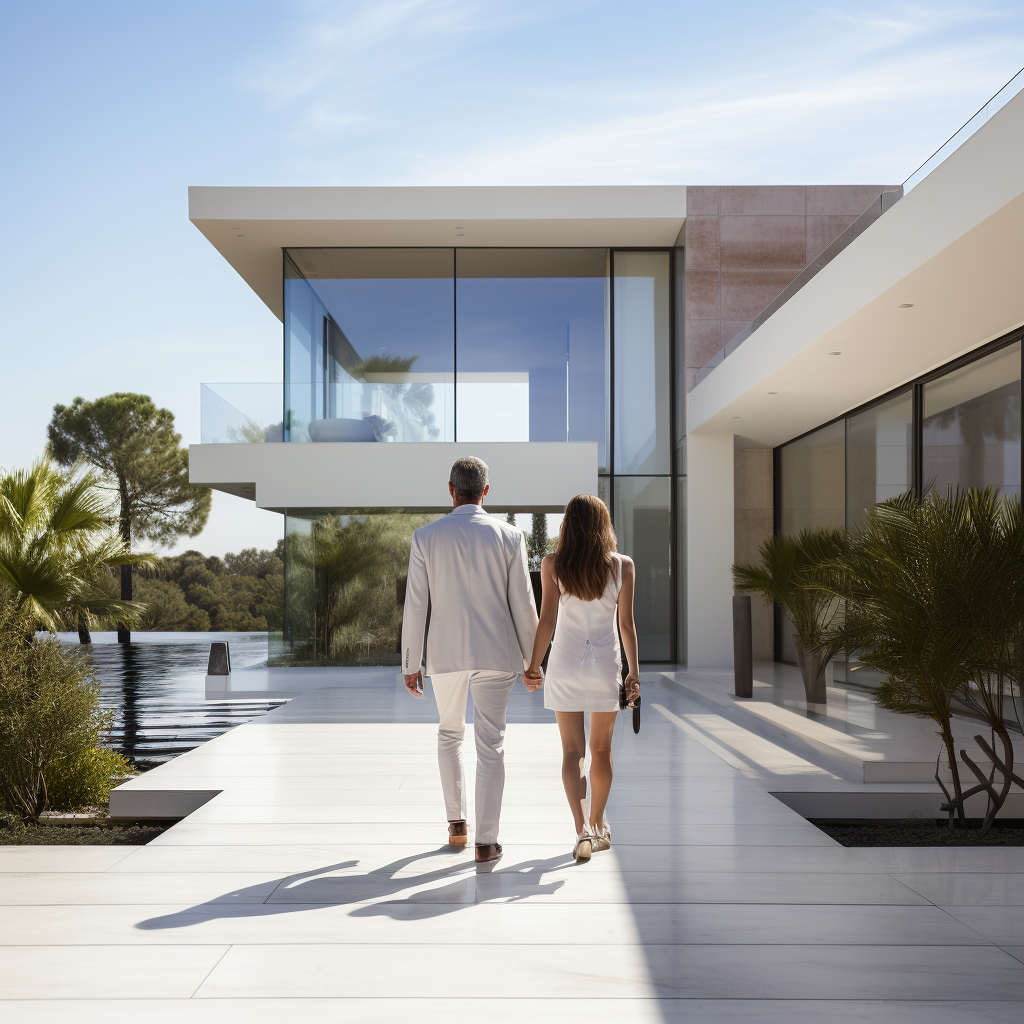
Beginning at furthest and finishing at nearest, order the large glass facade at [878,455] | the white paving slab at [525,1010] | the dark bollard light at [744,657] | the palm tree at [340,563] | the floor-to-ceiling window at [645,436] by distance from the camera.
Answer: the palm tree at [340,563], the floor-to-ceiling window at [645,436], the large glass facade at [878,455], the dark bollard light at [744,657], the white paving slab at [525,1010]

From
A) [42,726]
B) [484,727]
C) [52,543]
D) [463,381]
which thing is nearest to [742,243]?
[463,381]

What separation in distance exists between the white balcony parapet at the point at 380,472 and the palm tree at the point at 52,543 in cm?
614

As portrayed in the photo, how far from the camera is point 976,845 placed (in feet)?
14.6

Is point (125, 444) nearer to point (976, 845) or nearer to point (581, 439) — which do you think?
point (581, 439)

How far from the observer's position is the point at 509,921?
313 cm

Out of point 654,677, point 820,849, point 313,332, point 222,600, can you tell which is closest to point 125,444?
point 222,600

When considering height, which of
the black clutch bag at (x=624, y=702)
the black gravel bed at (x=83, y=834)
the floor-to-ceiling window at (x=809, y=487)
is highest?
the floor-to-ceiling window at (x=809, y=487)

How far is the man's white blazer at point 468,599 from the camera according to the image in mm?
3824

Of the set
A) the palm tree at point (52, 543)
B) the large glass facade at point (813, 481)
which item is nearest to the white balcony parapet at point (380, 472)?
the large glass facade at point (813, 481)

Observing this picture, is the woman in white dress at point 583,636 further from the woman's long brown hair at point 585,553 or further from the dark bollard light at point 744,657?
A: the dark bollard light at point 744,657

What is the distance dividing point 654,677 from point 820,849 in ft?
29.0

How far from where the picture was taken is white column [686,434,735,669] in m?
13.5

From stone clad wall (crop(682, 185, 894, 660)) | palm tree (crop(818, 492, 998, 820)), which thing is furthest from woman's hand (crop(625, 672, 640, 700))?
stone clad wall (crop(682, 185, 894, 660))

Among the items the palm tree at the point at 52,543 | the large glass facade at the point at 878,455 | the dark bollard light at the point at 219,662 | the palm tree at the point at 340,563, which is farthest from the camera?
the palm tree at the point at 340,563
